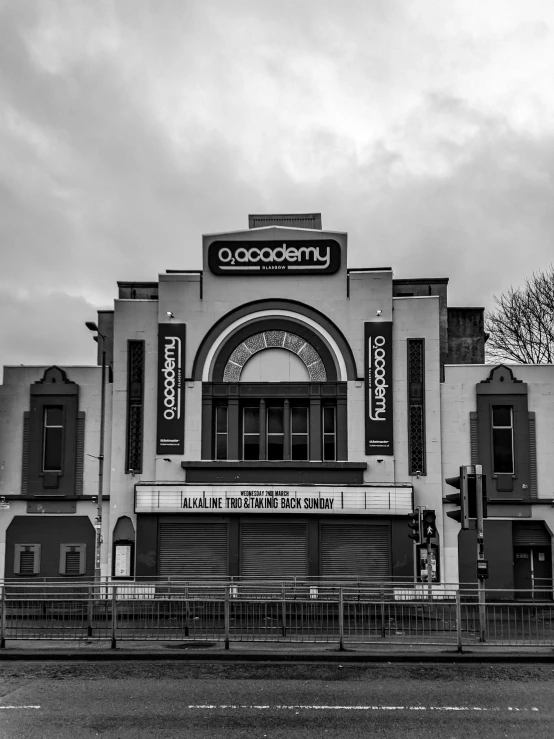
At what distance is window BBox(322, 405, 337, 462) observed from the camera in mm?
30562

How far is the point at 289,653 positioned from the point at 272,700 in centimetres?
371

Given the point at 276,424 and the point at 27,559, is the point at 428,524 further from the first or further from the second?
the point at 27,559

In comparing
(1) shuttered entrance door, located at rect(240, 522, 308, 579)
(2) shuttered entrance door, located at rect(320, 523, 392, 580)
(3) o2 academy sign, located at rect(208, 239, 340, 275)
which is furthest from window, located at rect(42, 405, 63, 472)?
(2) shuttered entrance door, located at rect(320, 523, 392, 580)

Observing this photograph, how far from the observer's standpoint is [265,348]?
30.9 meters

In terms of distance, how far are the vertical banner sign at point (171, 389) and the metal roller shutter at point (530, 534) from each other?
12155 millimetres

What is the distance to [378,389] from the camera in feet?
99.2

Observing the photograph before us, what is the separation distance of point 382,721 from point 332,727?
2.51 ft

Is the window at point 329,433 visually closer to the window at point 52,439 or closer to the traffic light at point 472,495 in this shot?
the window at point 52,439

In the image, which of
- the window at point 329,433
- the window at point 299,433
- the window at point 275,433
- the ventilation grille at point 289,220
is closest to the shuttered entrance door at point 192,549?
the window at point 275,433

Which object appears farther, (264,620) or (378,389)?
(378,389)

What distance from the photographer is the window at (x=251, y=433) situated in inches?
1205

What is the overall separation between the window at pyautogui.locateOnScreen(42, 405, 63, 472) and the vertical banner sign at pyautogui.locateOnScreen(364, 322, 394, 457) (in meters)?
11.1

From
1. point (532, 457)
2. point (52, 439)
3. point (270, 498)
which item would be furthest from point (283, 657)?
point (52, 439)

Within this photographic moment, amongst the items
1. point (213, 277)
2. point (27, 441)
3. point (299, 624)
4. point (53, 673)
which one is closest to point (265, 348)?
point (213, 277)
